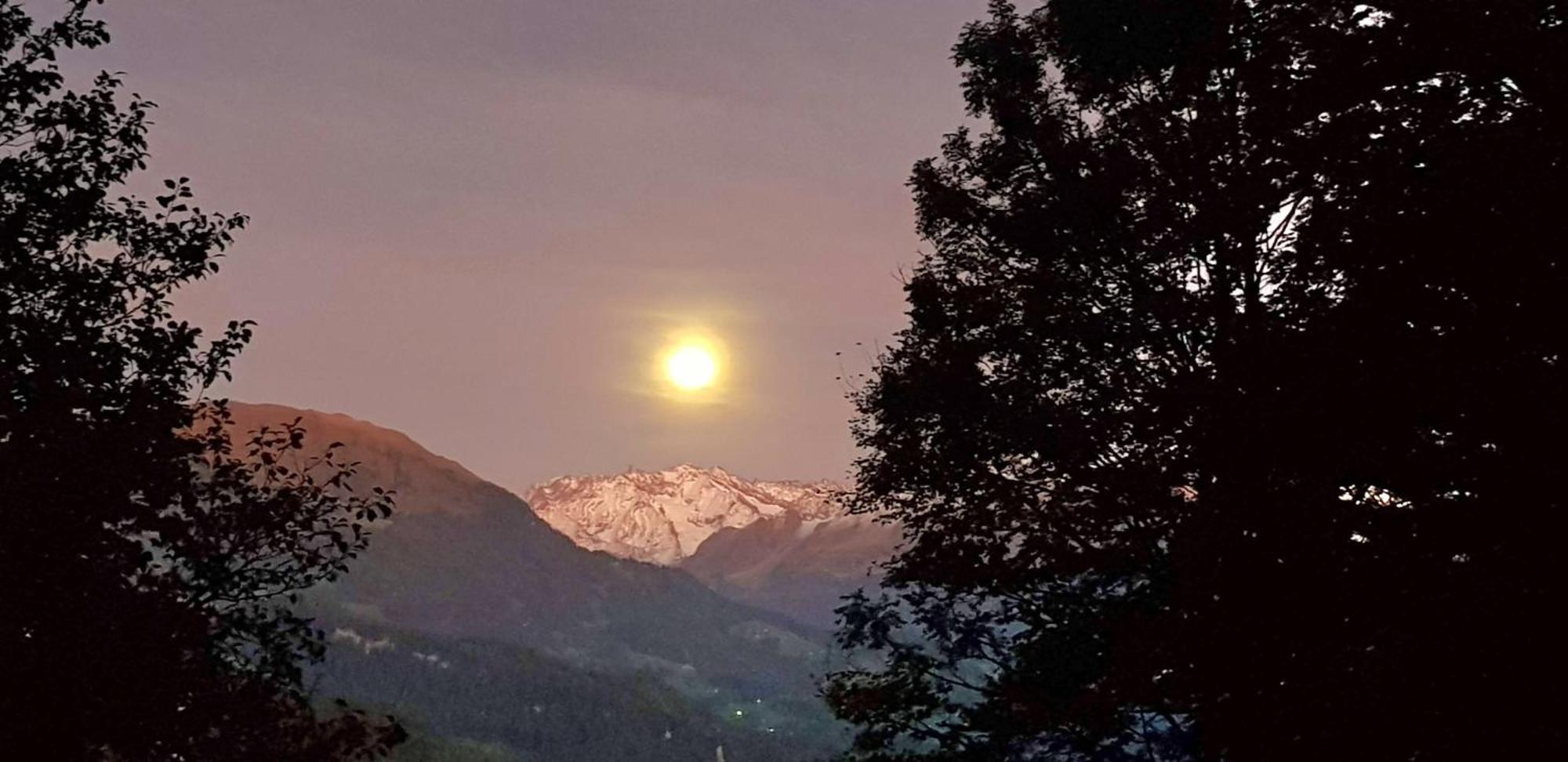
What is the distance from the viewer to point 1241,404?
12625 millimetres

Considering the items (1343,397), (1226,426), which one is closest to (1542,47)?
(1343,397)

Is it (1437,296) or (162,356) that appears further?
(162,356)

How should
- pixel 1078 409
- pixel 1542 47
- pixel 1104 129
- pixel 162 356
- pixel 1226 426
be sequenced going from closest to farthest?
pixel 1542 47
pixel 1226 426
pixel 162 356
pixel 1078 409
pixel 1104 129

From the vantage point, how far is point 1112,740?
688 inches

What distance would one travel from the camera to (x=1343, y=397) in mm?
11875

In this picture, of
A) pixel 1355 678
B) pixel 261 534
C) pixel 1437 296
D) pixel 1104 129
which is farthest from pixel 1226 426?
pixel 261 534

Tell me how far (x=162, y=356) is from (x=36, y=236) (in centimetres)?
210

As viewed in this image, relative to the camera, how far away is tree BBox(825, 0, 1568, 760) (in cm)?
1089

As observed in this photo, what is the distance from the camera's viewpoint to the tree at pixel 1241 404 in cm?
1089

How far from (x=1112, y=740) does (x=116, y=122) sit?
14.4 m

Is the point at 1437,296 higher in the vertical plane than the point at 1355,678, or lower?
higher

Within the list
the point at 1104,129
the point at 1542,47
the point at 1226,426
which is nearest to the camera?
the point at 1542,47

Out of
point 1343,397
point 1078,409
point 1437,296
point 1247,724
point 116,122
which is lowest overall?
point 1247,724

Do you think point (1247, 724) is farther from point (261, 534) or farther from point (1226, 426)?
point (261, 534)
